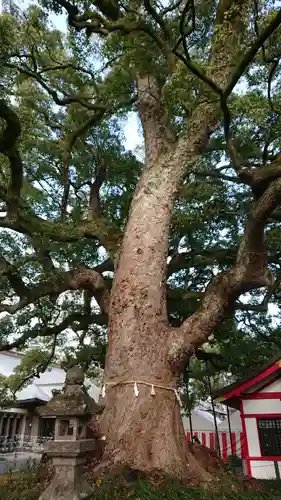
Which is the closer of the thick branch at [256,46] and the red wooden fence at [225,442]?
the thick branch at [256,46]

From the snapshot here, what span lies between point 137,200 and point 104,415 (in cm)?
359

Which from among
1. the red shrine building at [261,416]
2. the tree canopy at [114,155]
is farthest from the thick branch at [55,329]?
the red shrine building at [261,416]

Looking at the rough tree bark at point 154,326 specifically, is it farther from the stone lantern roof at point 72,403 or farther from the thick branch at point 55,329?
the thick branch at point 55,329

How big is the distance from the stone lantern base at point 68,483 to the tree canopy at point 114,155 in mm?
2946

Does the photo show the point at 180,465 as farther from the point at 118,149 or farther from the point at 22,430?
the point at 22,430

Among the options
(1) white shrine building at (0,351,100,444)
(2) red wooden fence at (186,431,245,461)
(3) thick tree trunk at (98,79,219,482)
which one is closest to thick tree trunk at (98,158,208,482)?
(3) thick tree trunk at (98,79,219,482)

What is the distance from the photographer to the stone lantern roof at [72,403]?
4.00 metres

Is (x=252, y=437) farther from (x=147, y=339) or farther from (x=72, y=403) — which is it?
(x=72, y=403)

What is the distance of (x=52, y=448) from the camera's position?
3900mm

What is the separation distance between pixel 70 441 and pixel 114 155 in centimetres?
771

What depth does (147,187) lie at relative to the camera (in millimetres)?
6555

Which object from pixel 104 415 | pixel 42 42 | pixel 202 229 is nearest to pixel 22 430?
pixel 202 229

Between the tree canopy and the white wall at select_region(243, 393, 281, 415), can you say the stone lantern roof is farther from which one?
the white wall at select_region(243, 393, 281, 415)

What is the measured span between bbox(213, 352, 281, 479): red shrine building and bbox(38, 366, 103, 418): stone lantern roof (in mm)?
4386
